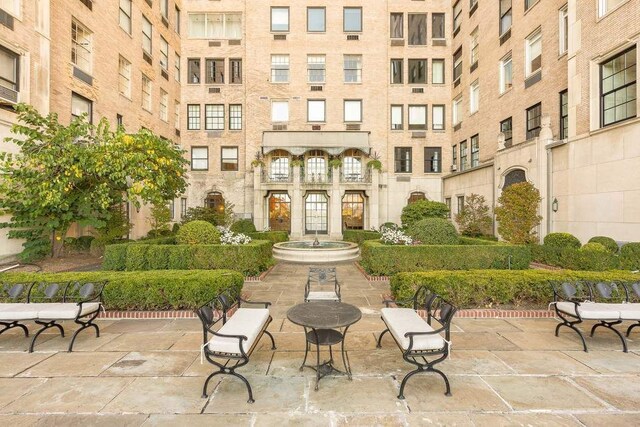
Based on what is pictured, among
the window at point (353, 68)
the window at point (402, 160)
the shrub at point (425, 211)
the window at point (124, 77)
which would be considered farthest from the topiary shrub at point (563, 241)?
the window at point (124, 77)

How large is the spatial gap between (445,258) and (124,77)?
2102 cm

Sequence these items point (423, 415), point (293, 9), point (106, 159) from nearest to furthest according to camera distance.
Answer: point (423, 415), point (106, 159), point (293, 9)

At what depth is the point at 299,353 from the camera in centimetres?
512

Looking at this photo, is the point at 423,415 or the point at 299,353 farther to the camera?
the point at 299,353

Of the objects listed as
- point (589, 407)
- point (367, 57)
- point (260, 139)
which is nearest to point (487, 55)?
point (367, 57)

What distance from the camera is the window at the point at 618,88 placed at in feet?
36.3

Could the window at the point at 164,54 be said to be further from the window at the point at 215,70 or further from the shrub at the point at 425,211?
the shrub at the point at 425,211

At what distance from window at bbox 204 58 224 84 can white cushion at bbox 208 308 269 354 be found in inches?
1007

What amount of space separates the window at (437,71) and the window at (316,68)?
9.60m

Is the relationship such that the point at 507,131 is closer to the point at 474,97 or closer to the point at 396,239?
the point at 474,97

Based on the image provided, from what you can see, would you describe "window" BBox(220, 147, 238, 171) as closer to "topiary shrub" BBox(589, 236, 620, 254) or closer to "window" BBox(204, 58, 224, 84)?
"window" BBox(204, 58, 224, 84)

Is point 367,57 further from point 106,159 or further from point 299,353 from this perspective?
point 299,353

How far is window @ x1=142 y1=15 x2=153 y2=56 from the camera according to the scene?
2012 centimetres

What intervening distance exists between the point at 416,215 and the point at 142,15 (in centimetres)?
2273
